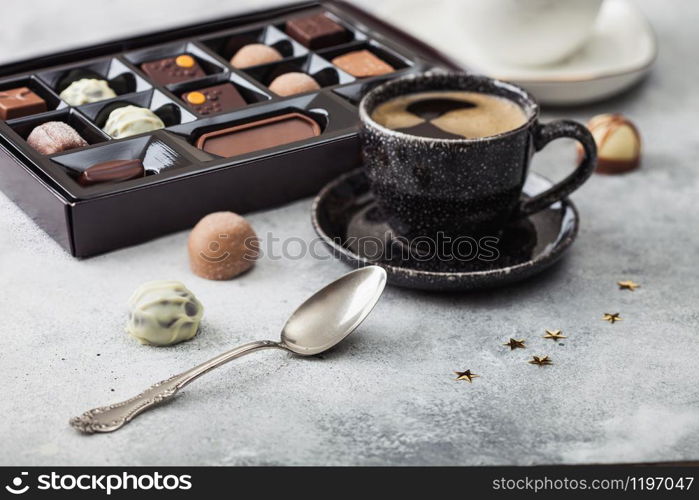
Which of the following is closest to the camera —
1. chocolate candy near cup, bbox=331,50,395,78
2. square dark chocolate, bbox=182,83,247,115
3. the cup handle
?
the cup handle

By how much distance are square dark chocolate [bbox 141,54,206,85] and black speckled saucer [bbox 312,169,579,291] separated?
0.33 metres

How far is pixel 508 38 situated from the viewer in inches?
65.8

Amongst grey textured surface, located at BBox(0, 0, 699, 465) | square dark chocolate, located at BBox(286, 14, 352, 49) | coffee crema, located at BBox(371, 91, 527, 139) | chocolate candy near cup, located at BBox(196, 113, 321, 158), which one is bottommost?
grey textured surface, located at BBox(0, 0, 699, 465)

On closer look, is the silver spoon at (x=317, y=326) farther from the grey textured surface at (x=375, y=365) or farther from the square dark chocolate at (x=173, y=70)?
the square dark chocolate at (x=173, y=70)

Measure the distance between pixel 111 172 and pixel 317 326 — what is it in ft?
1.16

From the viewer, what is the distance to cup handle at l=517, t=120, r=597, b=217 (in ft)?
4.05

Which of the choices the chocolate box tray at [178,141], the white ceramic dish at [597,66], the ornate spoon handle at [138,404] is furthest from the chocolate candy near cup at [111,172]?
the white ceramic dish at [597,66]

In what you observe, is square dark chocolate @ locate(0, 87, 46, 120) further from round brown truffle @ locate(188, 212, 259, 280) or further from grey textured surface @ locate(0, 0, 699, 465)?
round brown truffle @ locate(188, 212, 259, 280)

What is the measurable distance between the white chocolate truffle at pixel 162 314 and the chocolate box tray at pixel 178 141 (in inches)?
6.6

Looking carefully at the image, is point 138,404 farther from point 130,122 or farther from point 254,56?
point 254,56

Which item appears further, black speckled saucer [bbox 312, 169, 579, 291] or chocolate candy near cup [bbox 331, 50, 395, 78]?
chocolate candy near cup [bbox 331, 50, 395, 78]

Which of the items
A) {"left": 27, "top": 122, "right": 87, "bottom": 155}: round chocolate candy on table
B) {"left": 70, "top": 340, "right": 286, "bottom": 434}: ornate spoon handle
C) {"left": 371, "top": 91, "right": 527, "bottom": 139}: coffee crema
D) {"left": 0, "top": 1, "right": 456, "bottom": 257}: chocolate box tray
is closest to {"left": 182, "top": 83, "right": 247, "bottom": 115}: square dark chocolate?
{"left": 0, "top": 1, "right": 456, "bottom": 257}: chocolate box tray

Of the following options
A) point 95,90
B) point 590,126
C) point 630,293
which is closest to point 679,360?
point 630,293

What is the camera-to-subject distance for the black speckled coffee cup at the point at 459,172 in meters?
1.18
